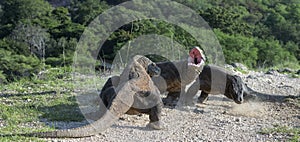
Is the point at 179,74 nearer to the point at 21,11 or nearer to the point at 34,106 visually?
the point at 34,106

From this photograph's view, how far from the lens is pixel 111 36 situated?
112 feet

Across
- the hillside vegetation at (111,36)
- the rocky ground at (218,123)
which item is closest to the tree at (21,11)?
the hillside vegetation at (111,36)

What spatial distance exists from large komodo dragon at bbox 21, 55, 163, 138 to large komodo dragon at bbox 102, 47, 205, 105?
1.09m

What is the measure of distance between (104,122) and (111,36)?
2828 cm

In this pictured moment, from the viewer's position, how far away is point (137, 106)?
632 centimetres

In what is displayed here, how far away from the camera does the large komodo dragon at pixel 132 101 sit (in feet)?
19.5

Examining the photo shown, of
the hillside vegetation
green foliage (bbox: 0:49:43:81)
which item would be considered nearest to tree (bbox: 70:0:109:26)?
the hillside vegetation

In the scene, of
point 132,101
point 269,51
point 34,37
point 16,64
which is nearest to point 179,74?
point 132,101

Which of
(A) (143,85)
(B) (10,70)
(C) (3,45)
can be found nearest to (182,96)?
(A) (143,85)

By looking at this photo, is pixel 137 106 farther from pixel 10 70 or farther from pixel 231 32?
pixel 231 32

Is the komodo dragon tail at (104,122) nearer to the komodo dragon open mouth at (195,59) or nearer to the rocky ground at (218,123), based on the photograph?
the rocky ground at (218,123)

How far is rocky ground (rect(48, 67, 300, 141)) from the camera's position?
19.9 feet

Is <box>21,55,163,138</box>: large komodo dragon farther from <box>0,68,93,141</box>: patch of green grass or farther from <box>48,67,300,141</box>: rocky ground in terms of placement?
<box>0,68,93,141</box>: patch of green grass

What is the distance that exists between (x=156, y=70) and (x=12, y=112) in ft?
6.91
